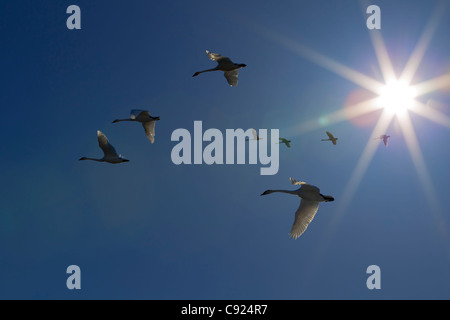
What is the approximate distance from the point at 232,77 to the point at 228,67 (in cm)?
75

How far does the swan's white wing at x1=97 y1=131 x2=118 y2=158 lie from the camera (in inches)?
1009

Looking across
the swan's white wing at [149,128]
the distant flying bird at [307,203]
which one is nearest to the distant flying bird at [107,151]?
the swan's white wing at [149,128]

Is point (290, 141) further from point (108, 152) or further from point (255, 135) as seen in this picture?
point (108, 152)

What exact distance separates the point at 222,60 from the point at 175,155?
545 cm

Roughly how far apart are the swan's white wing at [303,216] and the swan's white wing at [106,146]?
10.5 m

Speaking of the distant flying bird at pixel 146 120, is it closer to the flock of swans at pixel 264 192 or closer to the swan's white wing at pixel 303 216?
the flock of swans at pixel 264 192

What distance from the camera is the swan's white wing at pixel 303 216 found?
20484mm

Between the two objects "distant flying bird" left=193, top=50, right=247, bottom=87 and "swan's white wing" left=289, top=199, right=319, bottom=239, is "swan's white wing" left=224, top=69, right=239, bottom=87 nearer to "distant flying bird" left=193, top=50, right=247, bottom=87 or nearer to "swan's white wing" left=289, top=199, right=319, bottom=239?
"distant flying bird" left=193, top=50, right=247, bottom=87

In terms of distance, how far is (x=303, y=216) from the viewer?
68.2ft

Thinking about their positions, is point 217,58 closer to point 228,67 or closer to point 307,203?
point 228,67

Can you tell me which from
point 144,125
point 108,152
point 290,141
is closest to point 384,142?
point 290,141

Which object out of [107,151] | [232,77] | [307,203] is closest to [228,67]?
[232,77]

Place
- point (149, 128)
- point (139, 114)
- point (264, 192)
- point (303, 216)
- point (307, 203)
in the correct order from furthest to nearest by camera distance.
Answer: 1. point (149, 128)
2. point (139, 114)
3. point (264, 192)
4. point (307, 203)
5. point (303, 216)

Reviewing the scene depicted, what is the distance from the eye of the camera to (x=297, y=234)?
67.0 ft
